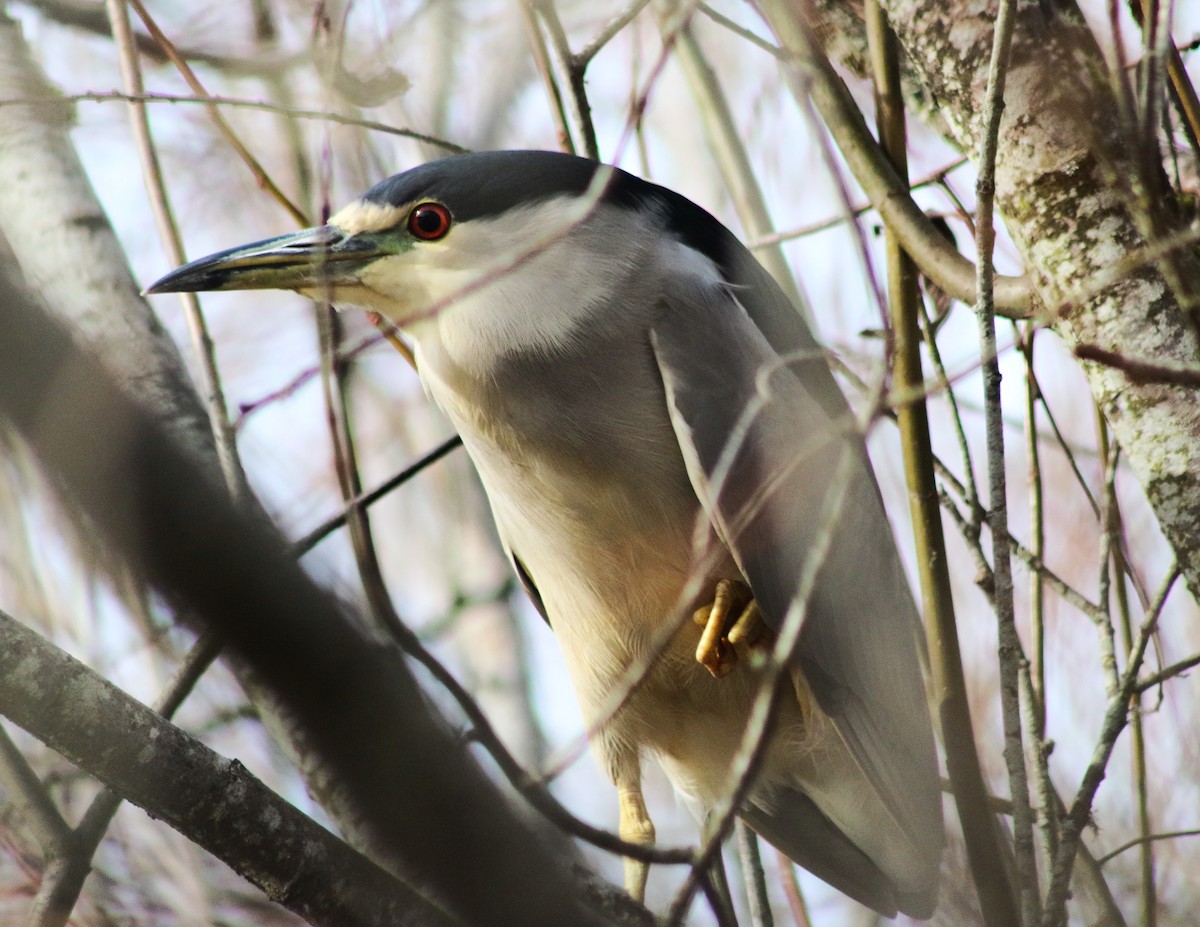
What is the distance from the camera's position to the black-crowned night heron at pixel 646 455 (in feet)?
8.10

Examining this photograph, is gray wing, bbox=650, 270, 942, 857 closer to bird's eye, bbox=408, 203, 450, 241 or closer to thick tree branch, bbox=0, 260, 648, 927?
bird's eye, bbox=408, 203, 450, 241

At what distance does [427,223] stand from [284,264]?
0.29 meters

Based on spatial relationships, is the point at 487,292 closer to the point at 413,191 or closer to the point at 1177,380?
Result: the point at 413,191

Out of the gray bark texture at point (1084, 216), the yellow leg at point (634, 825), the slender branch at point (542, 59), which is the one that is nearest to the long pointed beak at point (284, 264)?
the slender branch at point (542, 59)

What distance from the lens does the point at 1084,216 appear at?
195cm

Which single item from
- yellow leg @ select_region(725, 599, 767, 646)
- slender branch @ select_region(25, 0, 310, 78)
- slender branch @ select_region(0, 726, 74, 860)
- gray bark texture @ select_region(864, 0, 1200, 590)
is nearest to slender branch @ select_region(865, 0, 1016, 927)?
gray bark texture @ select_region(864, 0, 1200, 590)

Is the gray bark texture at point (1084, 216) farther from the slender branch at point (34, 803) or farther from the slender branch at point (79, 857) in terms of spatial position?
the slender branch at point (34, 803)

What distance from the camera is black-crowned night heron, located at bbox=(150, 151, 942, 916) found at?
2.47 m

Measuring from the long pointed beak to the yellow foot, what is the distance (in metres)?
0.94

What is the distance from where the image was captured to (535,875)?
1114mm

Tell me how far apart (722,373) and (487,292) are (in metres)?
0.51

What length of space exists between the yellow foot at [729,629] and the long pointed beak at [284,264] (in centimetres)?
94

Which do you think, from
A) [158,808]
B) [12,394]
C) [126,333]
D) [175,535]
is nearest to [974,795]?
[158,808]

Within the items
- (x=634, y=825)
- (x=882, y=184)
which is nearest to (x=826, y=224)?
(x=882, y=184)
